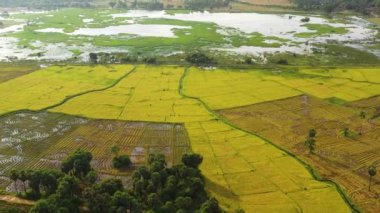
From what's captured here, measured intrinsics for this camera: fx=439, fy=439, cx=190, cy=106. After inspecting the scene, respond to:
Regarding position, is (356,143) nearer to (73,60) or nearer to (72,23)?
(73,60)

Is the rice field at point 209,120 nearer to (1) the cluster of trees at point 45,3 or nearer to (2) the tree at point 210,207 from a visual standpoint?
(2) the tree at point 210,207

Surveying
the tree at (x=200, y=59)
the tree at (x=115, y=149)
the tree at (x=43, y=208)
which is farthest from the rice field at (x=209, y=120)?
the tree at (x=43, y=208)

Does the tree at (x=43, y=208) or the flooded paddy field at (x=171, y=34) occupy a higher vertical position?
the flooded paddy field at (x=171, y=34)

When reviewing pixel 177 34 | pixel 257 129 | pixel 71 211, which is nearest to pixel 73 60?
pixel 177 34

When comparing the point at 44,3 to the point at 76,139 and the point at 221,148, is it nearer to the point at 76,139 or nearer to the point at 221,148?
the point at 76,139

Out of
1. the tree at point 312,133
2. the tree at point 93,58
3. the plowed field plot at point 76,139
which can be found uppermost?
the tree at point 93,58

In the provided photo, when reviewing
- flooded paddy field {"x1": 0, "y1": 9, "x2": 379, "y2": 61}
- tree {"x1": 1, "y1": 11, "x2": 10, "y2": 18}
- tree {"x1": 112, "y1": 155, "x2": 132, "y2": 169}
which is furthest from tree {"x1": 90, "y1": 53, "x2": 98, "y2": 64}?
tree {"x1": 1, "y1": 11, "x2": 10, "y2": 18}
